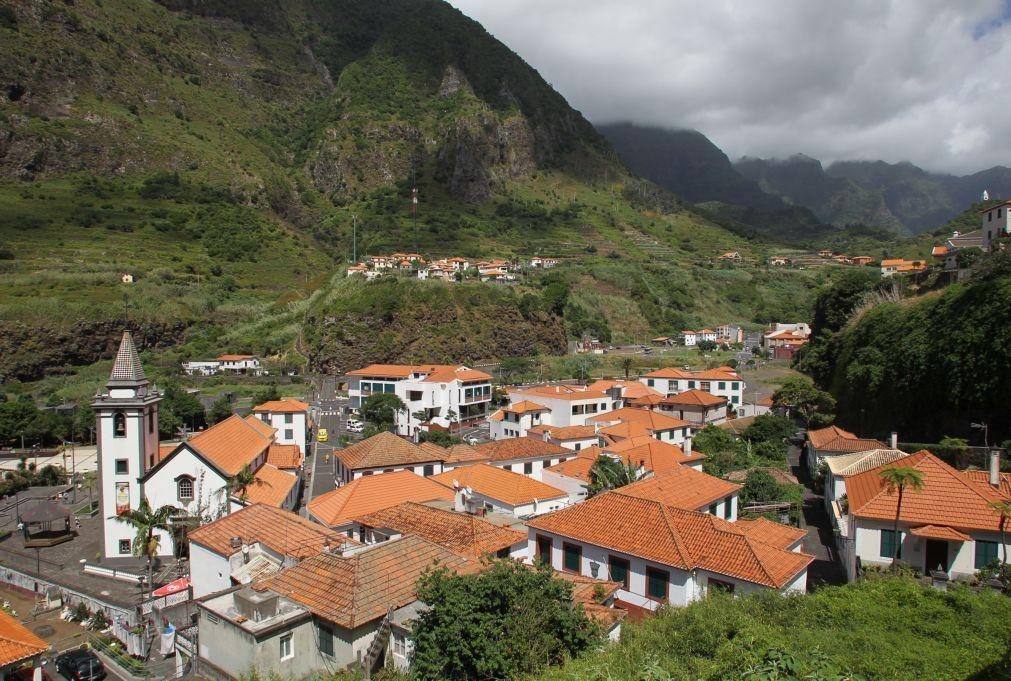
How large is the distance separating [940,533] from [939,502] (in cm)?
132

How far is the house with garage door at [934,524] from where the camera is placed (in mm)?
15297

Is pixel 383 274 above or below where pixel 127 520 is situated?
above

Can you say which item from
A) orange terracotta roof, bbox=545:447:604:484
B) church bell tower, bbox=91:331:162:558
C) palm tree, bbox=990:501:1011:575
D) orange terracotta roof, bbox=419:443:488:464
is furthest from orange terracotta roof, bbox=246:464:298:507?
palm tree, bbox=990:501:1011:575

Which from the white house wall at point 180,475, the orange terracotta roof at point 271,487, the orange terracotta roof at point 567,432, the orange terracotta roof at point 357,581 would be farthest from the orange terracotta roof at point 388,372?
the orange terracotta roof at point 357,581

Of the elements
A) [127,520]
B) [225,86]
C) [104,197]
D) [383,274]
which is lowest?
[127,520]

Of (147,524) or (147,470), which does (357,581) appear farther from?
(147,470)

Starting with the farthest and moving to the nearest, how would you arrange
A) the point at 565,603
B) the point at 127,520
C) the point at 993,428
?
the point at 993,428
the point at 127,520
the point at 565,603

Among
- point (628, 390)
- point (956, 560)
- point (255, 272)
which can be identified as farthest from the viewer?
Result: point (255, 272)

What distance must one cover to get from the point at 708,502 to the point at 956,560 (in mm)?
6422

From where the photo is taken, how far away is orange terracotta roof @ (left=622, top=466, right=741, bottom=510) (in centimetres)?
1905

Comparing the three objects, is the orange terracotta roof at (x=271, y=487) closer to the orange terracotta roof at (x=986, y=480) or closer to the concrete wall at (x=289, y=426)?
the concrete wall at (x=289, y=426)

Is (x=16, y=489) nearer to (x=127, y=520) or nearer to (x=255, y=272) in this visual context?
(x=127, y=520)

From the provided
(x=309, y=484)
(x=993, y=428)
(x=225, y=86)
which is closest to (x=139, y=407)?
(x=309, y=484)

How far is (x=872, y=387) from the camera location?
33031 mm
